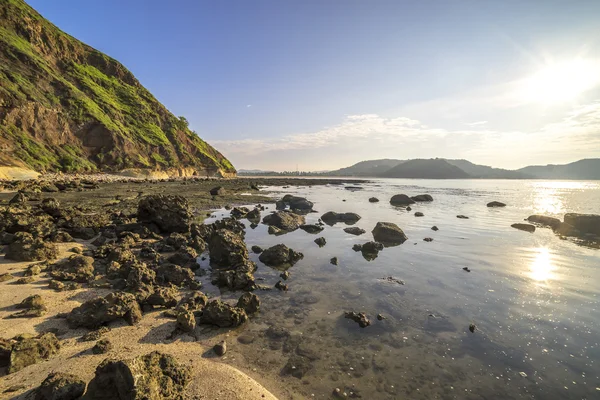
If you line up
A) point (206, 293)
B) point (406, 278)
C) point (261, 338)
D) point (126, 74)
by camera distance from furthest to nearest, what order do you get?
point (126, 74) → point (406, 278) → point (206, 293) → point (261, 338)

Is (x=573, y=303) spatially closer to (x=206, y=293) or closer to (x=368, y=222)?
(x=206, y=293)

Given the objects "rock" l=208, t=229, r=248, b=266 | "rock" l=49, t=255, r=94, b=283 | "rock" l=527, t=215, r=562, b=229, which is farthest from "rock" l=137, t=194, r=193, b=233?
"rock" l=527, t=215, r=562, b=229

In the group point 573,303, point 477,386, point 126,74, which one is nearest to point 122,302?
point 477,386

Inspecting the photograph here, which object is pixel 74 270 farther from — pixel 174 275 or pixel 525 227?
pixel 525 227

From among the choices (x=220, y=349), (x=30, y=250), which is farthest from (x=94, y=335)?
(x=30, y=250)

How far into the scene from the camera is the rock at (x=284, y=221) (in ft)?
74.1

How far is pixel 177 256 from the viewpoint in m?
13.0

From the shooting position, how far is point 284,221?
2308 cm

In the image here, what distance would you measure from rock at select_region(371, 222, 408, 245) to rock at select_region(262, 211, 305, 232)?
6.90 m

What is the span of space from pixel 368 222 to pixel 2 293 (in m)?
25.3

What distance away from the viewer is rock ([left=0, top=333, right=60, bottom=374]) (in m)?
5.19

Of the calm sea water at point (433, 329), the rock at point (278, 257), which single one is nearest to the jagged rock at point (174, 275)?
the calm sea water at point (433, 329)

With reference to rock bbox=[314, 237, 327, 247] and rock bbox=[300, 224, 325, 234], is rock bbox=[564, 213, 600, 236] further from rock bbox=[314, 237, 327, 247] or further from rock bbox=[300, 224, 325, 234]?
rock bbox=[314, 237, 327, 247]

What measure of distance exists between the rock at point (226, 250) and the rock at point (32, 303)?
653cm
